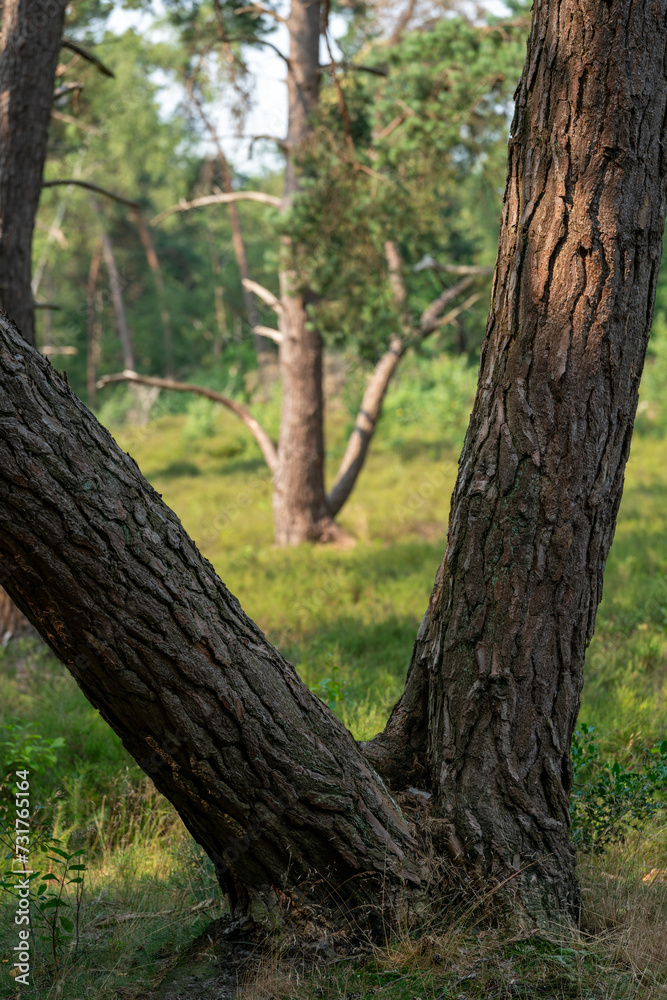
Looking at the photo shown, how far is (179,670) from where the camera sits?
2008 mm

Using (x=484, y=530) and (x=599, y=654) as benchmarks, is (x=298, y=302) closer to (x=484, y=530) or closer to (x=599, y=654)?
(x=599, y=654)

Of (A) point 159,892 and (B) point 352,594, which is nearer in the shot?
(A) point 159,892

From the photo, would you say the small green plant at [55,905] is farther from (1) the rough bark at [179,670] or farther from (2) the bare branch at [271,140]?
(2) the bare branch at [271,140]

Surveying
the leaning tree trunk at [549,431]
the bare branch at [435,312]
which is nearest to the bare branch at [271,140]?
the bare branch at [435,312]

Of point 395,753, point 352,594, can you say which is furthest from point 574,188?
point 352,594

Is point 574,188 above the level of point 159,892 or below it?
above

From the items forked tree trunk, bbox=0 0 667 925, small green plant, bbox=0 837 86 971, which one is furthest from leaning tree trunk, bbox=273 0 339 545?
forked tree trunk, bbox=0 0 667 925

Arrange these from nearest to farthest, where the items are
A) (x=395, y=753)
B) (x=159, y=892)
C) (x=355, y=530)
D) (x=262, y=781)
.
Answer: (x=262, y=781) → (x=395, y=753) → (x=159, y=892) → (x=355, y=530)

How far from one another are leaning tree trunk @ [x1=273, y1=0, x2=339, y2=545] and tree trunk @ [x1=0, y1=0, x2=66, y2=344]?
12.1 feet

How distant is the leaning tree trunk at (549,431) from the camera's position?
7.47 ft

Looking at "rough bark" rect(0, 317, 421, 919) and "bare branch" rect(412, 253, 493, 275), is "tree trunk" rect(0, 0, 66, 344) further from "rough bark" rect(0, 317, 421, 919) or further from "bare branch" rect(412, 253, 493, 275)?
"bare branch" rect(412, 253, 493, 275)

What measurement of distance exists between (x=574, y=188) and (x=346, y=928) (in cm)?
244

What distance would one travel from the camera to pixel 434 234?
27.6 ft

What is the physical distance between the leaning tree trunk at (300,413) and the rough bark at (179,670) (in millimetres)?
6866
